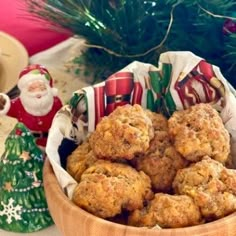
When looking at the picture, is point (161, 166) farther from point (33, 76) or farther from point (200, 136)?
point (33, 76)

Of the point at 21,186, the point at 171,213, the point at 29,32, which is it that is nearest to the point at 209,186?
the point at 171,213

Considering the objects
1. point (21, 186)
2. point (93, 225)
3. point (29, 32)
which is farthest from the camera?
point (29, 32)

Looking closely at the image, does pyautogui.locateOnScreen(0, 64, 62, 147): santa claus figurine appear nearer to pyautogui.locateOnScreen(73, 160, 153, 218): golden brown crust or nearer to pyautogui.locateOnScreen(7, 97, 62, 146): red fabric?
pyautogui.locateOnScreen(7, 97, 62, 146): red fabric

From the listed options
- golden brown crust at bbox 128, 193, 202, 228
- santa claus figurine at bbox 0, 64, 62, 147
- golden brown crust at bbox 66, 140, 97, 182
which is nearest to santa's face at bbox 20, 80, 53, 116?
santa claus figurine at bbox 0, 64, 62, 147

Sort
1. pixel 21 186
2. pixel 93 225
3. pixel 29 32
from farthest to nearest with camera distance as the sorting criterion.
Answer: pixel 29 32 < pixel 21 186 < pixel 93 225

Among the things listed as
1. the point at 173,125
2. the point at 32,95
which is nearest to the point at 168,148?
the point at 173,125

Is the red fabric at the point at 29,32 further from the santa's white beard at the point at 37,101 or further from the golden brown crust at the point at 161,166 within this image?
the golden brown crust at the point at 161,166

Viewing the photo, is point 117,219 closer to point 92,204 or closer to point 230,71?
point 92,204

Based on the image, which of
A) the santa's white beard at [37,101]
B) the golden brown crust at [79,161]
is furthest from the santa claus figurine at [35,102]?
the golden brown crust at [79,161]
